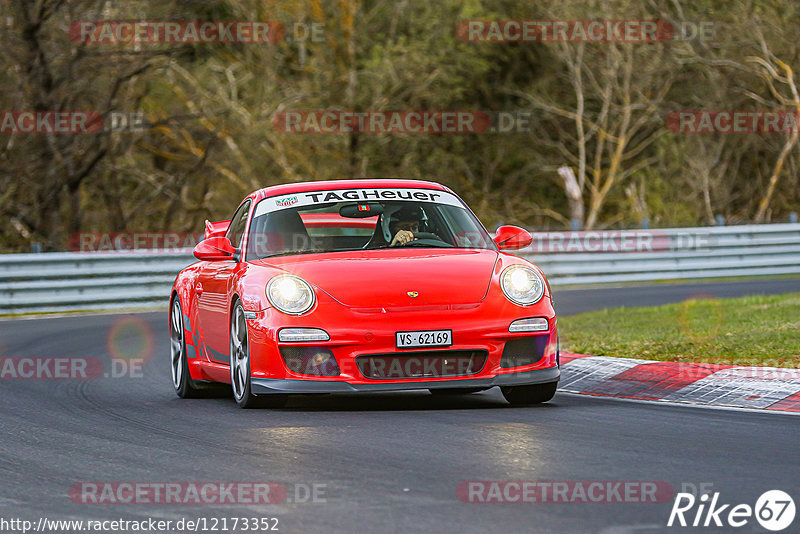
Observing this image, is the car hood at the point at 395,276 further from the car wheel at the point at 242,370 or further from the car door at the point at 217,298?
the car door at the point at 217,298

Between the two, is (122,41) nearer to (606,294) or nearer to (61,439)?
(606,294)

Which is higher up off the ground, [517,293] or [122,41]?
[122,41]

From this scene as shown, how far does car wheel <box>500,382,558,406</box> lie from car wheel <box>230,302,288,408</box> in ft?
4.80

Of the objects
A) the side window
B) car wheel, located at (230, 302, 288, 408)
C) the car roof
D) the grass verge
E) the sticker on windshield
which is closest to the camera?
car wheel, located at (230, 302, 288, 408)

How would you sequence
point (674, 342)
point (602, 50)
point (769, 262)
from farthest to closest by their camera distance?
point (602, 50), point (769, 262), point (674, 342)

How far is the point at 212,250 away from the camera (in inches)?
387

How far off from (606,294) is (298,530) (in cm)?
1637

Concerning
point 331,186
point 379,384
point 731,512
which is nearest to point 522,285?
point 379,384

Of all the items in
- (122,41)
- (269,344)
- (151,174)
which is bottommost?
(269,344)

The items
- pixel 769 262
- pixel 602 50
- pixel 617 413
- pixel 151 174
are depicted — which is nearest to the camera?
pixel 617 413

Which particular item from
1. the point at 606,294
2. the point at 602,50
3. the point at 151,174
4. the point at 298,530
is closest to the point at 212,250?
the point at 298,530

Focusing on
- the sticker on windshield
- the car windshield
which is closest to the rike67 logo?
the car windshield

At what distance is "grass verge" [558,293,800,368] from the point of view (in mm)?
11133

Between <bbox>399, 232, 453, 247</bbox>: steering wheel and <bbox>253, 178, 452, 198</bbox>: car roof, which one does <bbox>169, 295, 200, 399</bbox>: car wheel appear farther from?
<bbox>399, 232, 453, 247</bbox>: steering wheel
